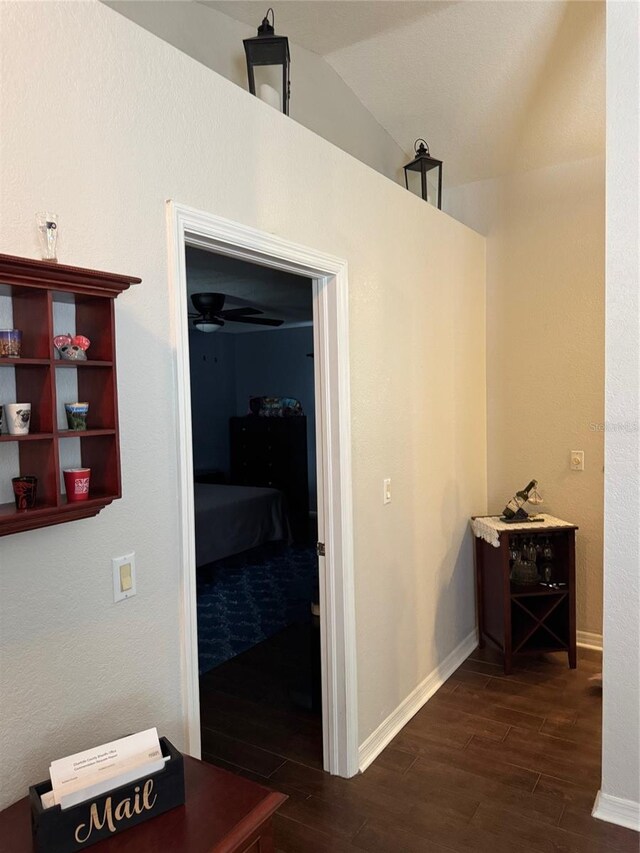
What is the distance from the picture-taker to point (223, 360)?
27.8 ft

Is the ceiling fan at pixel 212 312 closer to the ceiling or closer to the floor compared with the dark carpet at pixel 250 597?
closer to the ceiling

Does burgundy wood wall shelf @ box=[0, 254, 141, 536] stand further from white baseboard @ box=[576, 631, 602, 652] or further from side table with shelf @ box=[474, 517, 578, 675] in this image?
white baseboard @ box=[576, 631, 602, 652]

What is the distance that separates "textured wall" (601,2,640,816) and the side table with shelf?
1.11 m

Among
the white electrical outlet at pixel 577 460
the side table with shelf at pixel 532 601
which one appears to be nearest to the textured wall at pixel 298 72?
the white electrical outlet at pixel 577 460

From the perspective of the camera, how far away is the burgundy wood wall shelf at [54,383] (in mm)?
1289

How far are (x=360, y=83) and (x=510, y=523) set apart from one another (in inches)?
98.7

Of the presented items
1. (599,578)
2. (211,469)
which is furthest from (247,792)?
(211,469)

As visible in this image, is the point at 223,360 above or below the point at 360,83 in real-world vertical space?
below

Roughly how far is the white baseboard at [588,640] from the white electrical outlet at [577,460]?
1.00m

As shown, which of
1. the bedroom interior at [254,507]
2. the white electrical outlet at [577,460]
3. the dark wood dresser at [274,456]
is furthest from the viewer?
the dark wood dresser at [274,456]

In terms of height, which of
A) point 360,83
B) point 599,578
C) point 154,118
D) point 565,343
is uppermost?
point 360,83

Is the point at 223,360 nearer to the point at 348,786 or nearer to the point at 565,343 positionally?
the point at 565,343

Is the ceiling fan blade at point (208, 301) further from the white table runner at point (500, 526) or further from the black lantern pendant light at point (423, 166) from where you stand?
the white table runner at point (500, 526)

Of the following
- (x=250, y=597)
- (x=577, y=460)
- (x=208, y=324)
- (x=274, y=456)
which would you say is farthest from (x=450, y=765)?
(x=274, y=456)
